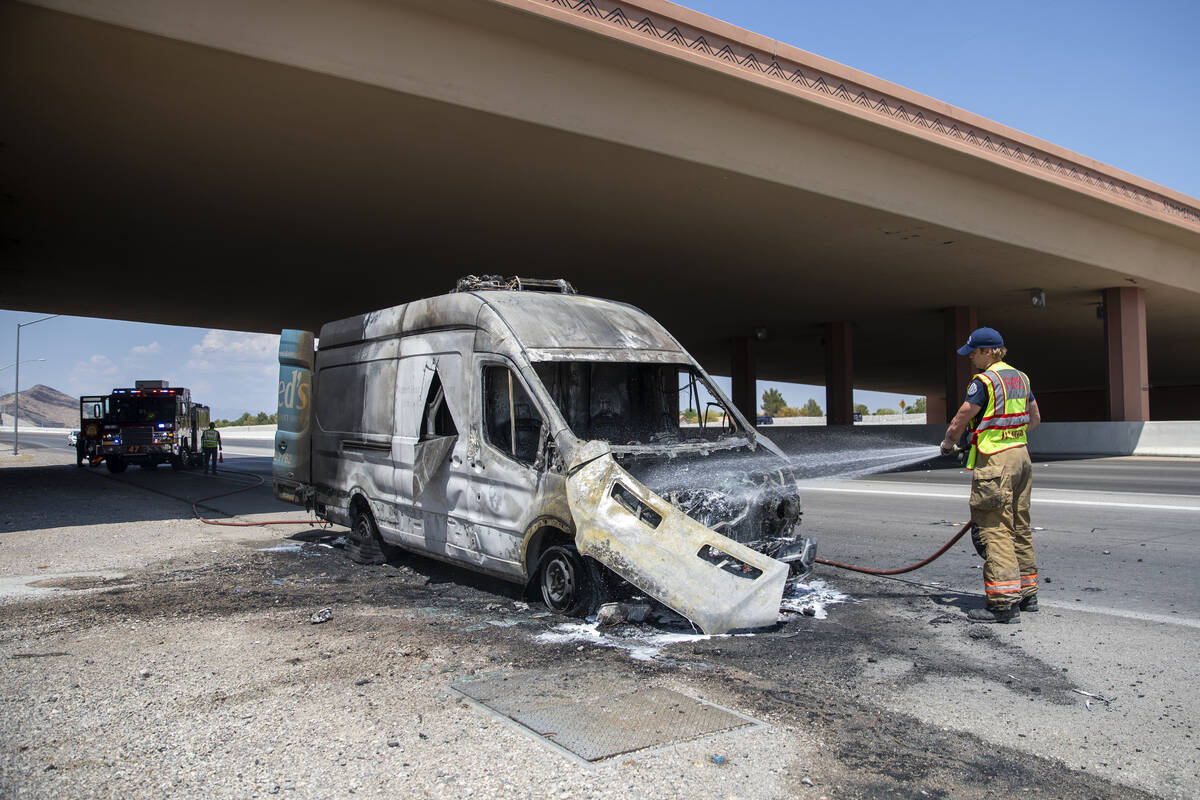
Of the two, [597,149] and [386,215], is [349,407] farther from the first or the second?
[386,215]

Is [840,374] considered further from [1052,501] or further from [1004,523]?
[1004,523]

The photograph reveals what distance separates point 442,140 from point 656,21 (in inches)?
156

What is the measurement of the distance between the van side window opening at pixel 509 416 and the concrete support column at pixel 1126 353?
2556 centimetres

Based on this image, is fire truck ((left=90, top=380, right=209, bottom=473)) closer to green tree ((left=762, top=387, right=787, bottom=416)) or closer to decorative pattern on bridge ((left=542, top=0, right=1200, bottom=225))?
decorative pattern on bridge ((left=542, top=0, right=1200, bottom=225))

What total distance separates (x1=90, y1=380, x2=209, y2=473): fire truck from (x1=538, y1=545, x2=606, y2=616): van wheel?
24.0 m

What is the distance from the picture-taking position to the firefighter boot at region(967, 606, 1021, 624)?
19.0 ft

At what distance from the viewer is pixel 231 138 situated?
537 inches

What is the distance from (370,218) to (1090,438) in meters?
21.7

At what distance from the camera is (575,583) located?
589 cm

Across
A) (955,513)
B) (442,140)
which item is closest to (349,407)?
(442,140)

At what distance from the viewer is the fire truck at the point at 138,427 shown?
26000 mm

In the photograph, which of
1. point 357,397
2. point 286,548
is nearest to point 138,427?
point 286,548

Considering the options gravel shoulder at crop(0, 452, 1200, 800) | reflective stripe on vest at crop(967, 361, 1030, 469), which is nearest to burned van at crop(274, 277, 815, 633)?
gravel shoulder at crop(0, 452, 1200, 800)

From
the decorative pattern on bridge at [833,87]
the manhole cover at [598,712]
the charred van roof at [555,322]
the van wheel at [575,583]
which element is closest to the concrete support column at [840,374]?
the decorative pattern on bridge at [833,87]
